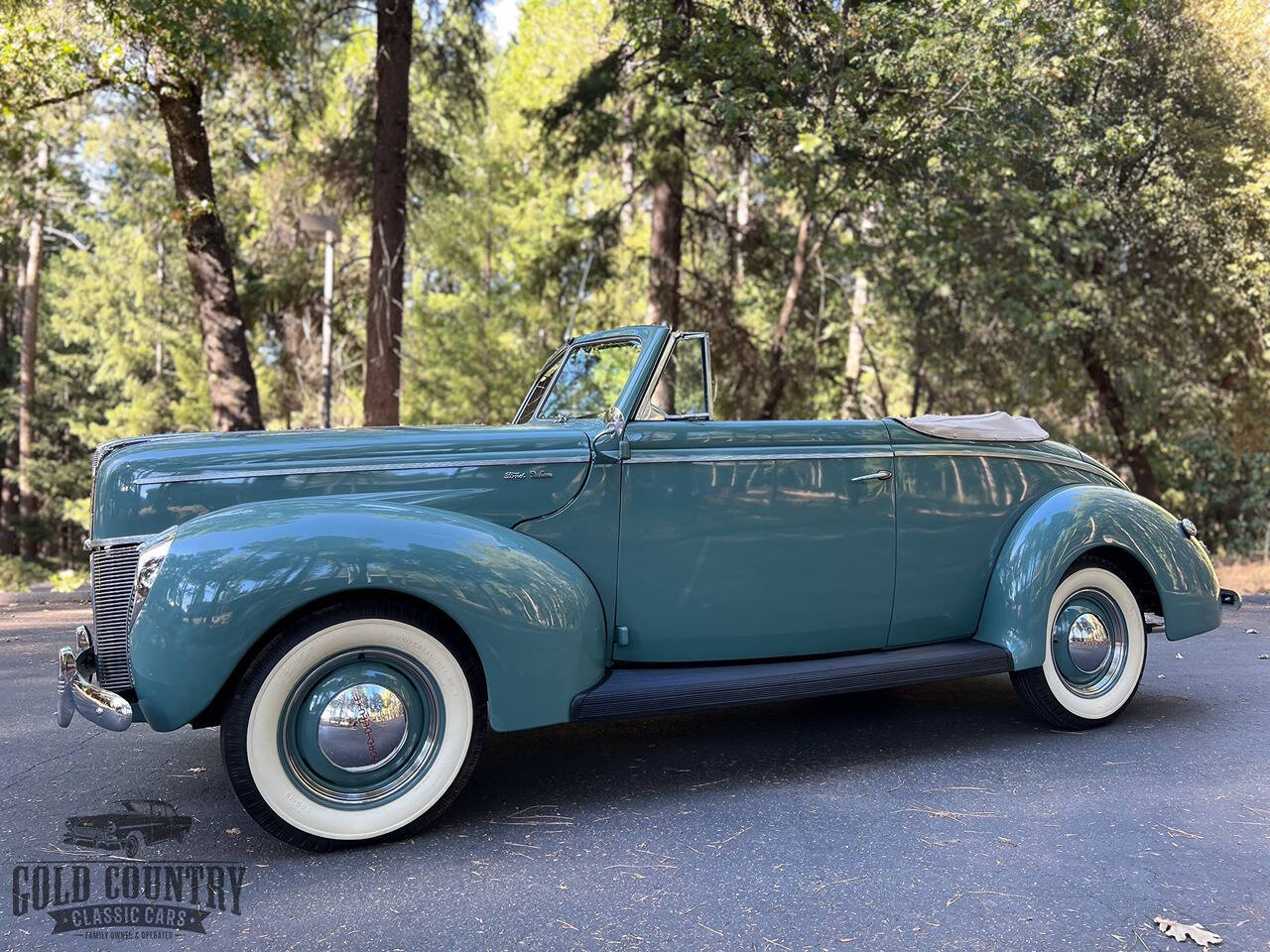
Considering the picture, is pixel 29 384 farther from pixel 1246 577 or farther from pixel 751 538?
pixel 1246 577

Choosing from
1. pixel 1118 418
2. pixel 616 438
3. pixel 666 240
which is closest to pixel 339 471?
pixel 616 438

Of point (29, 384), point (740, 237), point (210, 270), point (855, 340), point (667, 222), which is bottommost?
point (29, 384)

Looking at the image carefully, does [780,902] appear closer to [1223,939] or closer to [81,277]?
[1223,939]

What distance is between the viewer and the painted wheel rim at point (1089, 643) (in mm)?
4121

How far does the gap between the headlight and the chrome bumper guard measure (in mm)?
240

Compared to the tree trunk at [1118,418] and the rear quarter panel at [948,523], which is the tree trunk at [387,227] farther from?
the tree trunk at [1118,418]

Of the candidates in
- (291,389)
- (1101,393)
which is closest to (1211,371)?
(1101,393)

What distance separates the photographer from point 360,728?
295cm

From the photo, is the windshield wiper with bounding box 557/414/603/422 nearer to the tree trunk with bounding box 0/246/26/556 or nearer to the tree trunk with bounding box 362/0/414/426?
the tree trunk with bounding box 362/0/414/426

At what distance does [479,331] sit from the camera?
64.5ft

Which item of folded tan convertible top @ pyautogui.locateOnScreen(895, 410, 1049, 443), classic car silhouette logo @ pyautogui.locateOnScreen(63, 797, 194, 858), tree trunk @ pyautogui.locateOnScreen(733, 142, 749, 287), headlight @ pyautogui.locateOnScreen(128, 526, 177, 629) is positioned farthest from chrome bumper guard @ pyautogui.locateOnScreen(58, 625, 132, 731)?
tree trunk @ pyautogui.locateOnScreen(733, 142, 749, 287)

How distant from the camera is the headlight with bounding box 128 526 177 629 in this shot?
9.29 ft

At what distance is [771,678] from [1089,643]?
65.4 inches

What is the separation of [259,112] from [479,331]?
18.9ft
